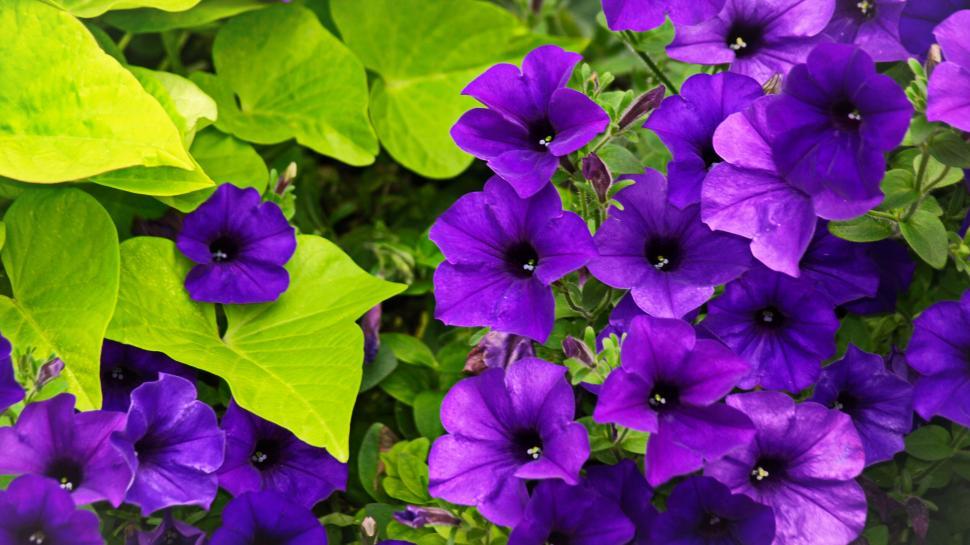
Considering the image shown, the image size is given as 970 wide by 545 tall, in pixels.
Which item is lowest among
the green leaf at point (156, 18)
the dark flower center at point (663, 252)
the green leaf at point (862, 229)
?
the dark flower center at point (663, 252)

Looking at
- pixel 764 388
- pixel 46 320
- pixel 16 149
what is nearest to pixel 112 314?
pixel 46 320

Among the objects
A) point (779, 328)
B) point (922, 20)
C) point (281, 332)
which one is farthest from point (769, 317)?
point (281, 332)

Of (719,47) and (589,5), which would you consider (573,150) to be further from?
(589,5)

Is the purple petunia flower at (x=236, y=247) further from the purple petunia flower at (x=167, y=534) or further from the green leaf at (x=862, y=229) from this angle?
the green leaf at (x=862, y=229)

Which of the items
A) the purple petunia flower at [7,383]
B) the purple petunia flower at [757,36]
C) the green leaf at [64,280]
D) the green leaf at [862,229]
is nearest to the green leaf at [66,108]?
the green leaf at [64,280]

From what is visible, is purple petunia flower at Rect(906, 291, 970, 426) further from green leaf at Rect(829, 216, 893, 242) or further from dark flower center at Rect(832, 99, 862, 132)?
dark flower center at Rect(832, 99, 862, 132)

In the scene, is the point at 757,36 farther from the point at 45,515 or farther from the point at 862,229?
the point at 45,515

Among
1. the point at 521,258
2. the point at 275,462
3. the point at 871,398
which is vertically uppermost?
the point at 521,258
